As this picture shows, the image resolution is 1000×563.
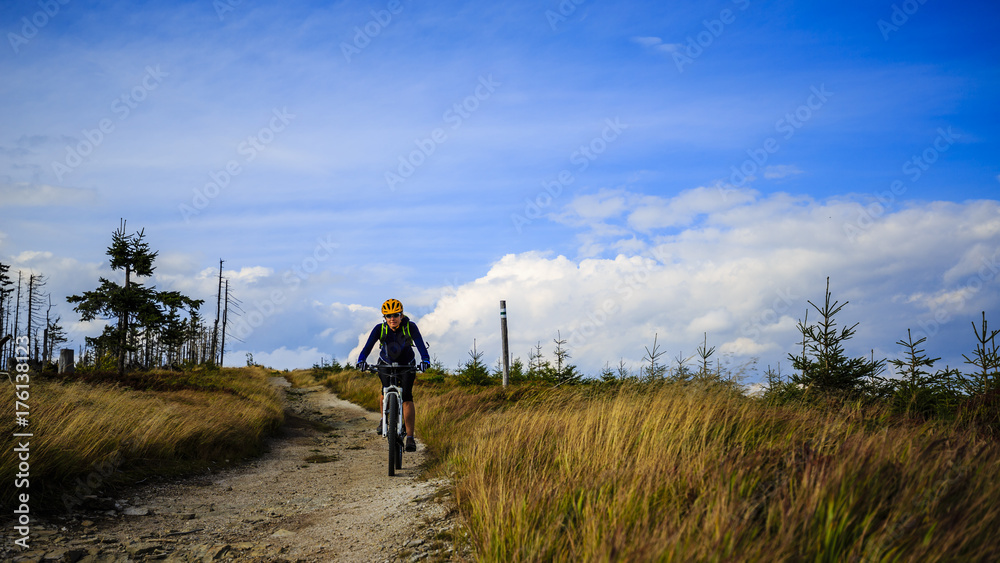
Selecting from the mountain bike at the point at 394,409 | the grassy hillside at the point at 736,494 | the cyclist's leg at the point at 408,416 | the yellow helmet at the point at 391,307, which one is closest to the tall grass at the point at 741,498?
the grassy hillside at the point at 736,494

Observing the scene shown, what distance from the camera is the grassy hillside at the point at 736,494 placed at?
2518 millimetres

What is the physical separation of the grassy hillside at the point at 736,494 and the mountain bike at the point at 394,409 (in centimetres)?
263

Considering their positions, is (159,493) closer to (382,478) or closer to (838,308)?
(382,478)

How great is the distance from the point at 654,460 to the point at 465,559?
1581mm

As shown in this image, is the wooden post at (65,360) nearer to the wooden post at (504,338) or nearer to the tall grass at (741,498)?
the wooden post at (504,338)

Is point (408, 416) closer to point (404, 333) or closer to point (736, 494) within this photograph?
point (404, 333)

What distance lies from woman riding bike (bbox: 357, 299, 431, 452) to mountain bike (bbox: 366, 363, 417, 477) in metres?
0.08

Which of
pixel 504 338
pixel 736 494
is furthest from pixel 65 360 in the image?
pixel 736 494

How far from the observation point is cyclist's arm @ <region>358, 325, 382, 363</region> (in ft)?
26.8

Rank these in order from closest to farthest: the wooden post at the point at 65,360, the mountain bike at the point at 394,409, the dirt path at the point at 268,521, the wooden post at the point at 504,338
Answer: the dirt path at the point at 268,521 → the mountain bike at the point at 394,409 → the wooden post at the point at 504,338 → the wooden post at the point at 65,360

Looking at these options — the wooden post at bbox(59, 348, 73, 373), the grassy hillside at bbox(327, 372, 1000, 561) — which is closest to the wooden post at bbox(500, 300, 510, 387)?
the grassy hillside at bbox(327, 372, 1000, 561)

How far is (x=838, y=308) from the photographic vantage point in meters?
8.56

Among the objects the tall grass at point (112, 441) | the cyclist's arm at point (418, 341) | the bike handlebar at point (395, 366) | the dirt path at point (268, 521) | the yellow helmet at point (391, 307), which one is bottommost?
the dirt path at point (268, 521)

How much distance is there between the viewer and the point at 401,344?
8023 millimetres
